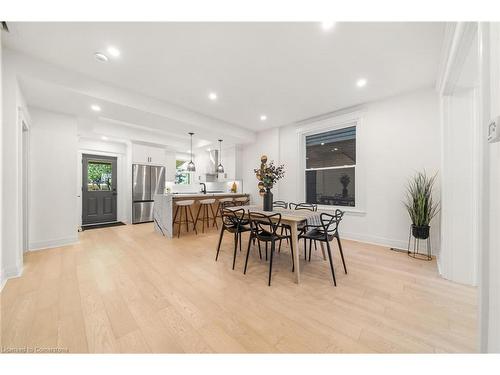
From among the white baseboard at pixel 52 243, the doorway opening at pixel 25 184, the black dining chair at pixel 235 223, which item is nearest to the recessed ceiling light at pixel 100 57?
the doorway opening at pixel 25 184

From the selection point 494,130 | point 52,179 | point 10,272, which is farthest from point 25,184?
point 494,130

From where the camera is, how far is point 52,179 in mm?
3520

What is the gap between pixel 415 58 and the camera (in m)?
2.40

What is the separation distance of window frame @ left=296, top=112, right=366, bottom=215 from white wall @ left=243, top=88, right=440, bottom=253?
21 millimetres

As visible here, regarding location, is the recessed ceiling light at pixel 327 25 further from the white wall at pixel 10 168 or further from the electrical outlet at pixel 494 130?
the white wall at pixel 10 168

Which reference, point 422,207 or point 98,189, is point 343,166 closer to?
point 422,207

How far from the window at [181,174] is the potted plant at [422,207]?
7021 mm

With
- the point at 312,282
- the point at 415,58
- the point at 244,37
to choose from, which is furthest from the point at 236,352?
the point at 415,58

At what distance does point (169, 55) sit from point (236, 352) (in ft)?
10.2

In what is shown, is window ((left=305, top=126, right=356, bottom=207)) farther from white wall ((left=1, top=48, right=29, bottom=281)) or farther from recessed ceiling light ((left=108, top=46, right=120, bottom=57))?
white wall ((left=1, top=48, right=29, bottom=281))

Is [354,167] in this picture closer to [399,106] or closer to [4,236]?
[399,106]

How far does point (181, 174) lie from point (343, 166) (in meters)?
6.02

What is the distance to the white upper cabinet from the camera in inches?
228

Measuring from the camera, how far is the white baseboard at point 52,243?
3.33 metres
